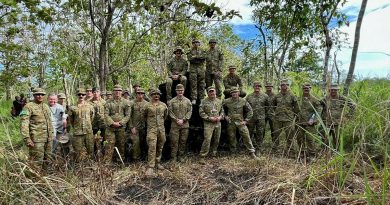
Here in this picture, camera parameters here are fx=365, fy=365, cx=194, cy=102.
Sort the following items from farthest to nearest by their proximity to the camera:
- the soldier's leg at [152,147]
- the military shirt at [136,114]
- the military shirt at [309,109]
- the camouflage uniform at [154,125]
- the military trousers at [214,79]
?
1. the military trousers at [214,79]
2. the military shirt at [136,114]
3. the military shirt at [309,109]
4. the camouflage uniform at [154,125]
5. the soldier's leg at [152,147]

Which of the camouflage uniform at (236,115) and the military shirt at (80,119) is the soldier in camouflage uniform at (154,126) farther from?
the camouflage uniform at (236,115)

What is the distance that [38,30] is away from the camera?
19.8 meters

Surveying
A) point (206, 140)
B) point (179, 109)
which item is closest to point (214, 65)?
point (179, 109)

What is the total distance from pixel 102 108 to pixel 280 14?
19.1 ft

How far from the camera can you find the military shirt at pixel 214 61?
8422 millimetres

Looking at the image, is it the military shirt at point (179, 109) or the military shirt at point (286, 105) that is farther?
the military shirt at point (286, 105)

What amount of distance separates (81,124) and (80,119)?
104 millimetres

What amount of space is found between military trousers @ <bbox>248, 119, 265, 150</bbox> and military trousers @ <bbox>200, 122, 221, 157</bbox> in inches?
37.1

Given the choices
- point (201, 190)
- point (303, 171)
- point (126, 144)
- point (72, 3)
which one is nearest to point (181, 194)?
point (201, 190)

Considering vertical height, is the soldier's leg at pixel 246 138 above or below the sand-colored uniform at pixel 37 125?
below

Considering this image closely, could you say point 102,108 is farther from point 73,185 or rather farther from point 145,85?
point 145,85

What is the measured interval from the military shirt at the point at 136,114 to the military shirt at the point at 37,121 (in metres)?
1.70

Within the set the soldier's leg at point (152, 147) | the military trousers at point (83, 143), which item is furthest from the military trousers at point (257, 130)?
the military trousers at point (83, 143)

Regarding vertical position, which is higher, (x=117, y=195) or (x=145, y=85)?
(x=145, y=85)
